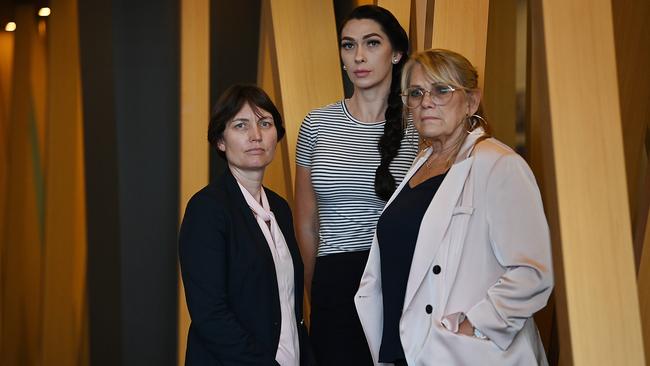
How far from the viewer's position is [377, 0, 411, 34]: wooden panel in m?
4.15

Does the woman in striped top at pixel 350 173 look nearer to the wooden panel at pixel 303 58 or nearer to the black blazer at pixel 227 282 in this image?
the black blazer at pixel 227 282

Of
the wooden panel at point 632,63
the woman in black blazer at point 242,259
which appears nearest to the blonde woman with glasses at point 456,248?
the woman in black blazer at point 242,259

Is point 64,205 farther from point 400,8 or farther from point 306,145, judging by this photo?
point 306,145

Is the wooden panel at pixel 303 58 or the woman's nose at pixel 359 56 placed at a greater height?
the wooden panel at pixel 303 58

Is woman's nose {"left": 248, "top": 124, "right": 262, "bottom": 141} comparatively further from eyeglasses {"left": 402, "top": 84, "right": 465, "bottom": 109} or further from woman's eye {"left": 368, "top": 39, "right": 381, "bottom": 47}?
woman's eye {"left": 368, "top": 39, "right": 381, "bottom": 47}

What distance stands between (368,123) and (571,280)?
141 cm

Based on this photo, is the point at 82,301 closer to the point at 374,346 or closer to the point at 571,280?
the point at 374,346

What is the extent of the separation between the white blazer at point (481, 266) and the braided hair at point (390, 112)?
2.23ft

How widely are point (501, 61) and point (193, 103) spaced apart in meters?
1.52

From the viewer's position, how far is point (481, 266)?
2.32 metres

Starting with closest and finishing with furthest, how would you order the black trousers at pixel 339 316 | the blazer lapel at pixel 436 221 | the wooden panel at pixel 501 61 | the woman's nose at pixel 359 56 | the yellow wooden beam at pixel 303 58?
1. the blazer lapel at pixel 436 221
2. the black trousers at pixel 339 316
3. the woman's nose at pixel 359 56
4. the yellow wooden beam at pixel 303 58
5. the wooden panel at pixel 501 61

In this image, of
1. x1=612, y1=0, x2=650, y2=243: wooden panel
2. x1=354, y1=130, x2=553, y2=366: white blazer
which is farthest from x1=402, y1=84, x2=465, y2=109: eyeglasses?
x1=612, y1=0, x2=650, y2=243: wooden panel

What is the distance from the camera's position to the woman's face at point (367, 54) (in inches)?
127

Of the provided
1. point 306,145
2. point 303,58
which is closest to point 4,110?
point 303,58
